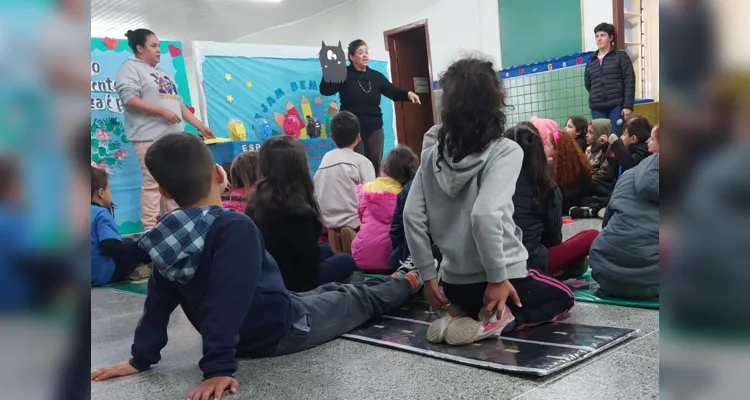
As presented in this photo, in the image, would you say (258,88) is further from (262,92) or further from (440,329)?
(440,329)

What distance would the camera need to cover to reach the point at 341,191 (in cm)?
276

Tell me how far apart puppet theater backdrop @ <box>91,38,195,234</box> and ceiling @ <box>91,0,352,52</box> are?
151 inches

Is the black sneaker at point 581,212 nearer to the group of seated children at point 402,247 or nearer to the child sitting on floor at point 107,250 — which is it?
the group of seated children at point 402,247

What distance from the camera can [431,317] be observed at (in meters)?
1.79

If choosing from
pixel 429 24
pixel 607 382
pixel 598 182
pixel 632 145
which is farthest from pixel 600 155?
pixel 429 24

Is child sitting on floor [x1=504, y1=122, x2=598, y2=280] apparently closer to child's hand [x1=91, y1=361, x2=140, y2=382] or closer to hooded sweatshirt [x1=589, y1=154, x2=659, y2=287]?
hooded sweatshirt [x1=589, y1=154, x2=659, y2=287]

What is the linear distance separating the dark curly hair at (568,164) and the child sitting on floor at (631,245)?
161 centimetres

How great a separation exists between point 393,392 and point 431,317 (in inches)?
23.5

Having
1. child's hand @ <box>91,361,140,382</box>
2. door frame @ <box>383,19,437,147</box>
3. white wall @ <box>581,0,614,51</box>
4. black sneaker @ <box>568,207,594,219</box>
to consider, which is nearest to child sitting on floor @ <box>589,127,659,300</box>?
child's hand @ <box>91,361,140,382</box>

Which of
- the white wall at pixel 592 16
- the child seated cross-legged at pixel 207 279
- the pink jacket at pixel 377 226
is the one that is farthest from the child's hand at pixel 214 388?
the white wall at pixel 592 16

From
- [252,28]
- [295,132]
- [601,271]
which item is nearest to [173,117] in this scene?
[295,132]

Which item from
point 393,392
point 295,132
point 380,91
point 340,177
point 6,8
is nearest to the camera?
point 6,8

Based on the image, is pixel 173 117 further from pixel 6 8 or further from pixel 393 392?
pixel 6 8

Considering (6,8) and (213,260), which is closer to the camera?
(6,8)
